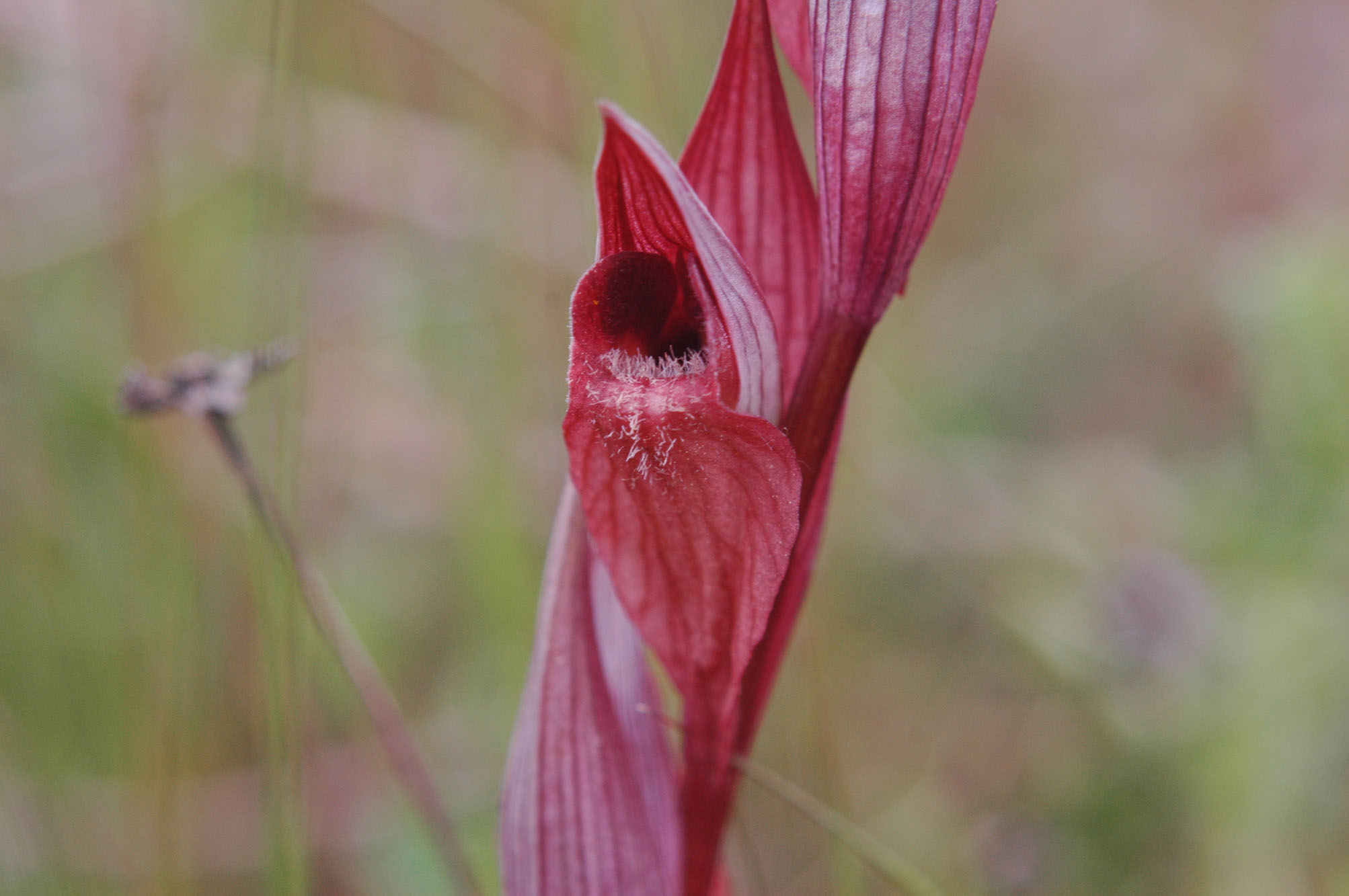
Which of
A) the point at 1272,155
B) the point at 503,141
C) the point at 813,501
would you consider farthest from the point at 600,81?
the point at 1272,155

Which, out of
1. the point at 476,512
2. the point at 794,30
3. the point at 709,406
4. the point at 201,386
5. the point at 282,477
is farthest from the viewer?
the point at 476,512

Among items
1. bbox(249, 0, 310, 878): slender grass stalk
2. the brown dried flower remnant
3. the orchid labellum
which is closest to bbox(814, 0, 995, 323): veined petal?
the orchid labellum

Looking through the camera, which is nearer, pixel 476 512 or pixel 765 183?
pixel 765 183

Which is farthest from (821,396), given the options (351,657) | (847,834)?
(351,657)

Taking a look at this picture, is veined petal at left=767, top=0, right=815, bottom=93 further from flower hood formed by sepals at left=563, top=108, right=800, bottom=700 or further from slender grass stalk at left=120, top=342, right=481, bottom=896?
slender grass stalk at left=120, top=342, right=481, bottom=896

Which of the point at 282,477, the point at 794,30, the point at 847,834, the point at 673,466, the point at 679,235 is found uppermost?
the point at 794,30

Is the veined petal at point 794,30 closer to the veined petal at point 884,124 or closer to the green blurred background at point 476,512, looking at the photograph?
the veined petal at point 884,124

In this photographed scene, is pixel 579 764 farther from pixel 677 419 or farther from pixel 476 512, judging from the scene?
pixel 476 512
